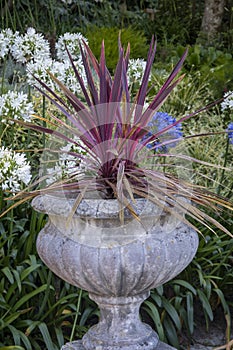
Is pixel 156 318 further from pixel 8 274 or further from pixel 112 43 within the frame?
pixel 112 43

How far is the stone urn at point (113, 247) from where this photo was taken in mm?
2105

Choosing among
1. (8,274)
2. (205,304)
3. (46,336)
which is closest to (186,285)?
(205,304)

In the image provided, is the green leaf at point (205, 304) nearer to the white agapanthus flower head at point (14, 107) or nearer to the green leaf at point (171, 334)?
the green leaf at point (171, 334)

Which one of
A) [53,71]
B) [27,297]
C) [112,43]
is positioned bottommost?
[27,297]

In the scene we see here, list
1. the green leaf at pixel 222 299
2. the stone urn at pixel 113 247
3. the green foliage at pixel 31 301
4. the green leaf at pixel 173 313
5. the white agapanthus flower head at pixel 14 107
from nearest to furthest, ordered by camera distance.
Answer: the stone urn at pixel 113 247
the white agapanthus flower head at pixel 14 107
the green foliage at pixel 31 301
the green leaf at pixel 173 313
the green leaf at pixel 222 299

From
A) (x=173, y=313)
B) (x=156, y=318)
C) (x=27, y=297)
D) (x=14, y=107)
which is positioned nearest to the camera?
(x=14, y=107)

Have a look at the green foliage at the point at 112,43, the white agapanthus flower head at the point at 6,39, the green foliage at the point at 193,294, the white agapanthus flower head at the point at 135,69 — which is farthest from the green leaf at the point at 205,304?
the green foliage at the point at 112,43

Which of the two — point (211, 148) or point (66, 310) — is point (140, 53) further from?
point (66, 310)

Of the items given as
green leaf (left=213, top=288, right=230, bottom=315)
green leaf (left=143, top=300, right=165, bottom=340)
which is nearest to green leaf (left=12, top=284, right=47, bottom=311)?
green leaf (left=143, top=300, right=165, bottom=340)

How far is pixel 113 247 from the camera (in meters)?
2.11

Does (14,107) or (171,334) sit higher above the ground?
(14,107)

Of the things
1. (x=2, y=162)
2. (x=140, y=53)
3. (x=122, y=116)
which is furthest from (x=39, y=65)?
(x=140, y=53)

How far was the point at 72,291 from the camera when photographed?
3250mm

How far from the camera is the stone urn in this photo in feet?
6.91
